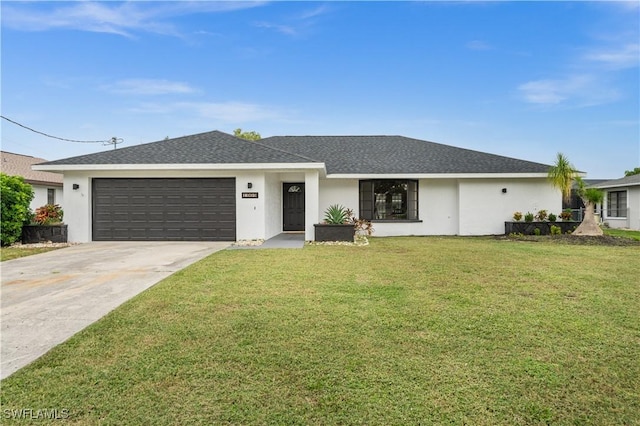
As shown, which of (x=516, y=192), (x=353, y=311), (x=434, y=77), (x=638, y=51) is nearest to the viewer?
(x=353, y=311)

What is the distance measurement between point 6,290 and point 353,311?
593 centimetres

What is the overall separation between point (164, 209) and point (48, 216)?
4.26m

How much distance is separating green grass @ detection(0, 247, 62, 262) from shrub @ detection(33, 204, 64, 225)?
1.65m

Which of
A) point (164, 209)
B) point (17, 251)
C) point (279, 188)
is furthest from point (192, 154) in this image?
point (17, 251)

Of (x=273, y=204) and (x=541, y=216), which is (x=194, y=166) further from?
(x=541, y=216)

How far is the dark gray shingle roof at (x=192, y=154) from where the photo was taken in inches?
492

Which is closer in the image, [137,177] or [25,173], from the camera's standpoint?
[137,177]

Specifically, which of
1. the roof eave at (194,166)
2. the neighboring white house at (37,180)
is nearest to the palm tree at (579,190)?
the roof eave at (194,166)

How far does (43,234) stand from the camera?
12555 millimetres

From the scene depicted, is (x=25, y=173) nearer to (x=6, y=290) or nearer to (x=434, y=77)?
(x=6, y=290)

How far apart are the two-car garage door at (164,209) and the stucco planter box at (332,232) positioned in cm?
311

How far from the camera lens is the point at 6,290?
235 inches

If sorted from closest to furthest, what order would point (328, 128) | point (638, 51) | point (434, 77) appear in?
point (638, 51)
point (434, 77)
point (328, 128)

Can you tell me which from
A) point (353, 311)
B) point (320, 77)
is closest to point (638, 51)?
point (320, 77)
